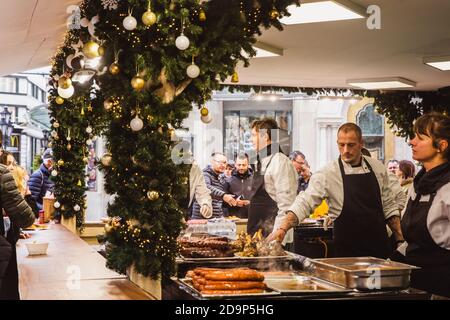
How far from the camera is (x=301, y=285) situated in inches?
103

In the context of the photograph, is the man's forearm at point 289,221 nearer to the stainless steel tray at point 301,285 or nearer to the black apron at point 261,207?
the stainless steel tray at point 301,285

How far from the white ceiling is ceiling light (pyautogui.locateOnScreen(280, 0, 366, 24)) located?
113mm

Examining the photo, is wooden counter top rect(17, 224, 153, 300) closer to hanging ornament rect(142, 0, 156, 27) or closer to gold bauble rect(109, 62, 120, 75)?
gold bauble rect(109, 62, 120, 75)

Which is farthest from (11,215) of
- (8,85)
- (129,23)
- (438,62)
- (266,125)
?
(8,85)

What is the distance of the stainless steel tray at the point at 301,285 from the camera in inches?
96.3

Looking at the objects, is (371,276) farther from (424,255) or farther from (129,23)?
(129,23)

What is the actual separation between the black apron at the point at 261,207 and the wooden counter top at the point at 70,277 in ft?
→ 4.71

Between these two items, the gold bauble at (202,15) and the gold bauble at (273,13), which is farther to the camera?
the gold bauble at (273,13)

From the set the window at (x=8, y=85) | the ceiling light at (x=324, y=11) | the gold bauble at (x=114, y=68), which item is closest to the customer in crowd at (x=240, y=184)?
the ceiling light at (x=324, y=11)

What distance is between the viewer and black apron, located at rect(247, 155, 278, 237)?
484 centimetres

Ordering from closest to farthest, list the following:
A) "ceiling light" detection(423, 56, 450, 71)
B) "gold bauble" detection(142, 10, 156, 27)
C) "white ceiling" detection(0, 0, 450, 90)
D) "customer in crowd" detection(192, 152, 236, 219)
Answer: "gold bauble" detection(142, 10, 156, 27), "white ceiling" detection(0, 0, 450, 90), "ceiling light" detection(423, 56, 450, 71), "customer in crowd" detection(192, 152, 236, 219)

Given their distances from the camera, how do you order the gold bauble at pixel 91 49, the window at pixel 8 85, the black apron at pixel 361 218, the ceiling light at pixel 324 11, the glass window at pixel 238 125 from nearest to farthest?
the gold bauble at pixel 91 49, the black apron at pixel 361 218, the ceiling light at pixel 324 11, the window at pixel 8 85, the glass window at pixel 238 125

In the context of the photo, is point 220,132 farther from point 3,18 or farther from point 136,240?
point 136,240

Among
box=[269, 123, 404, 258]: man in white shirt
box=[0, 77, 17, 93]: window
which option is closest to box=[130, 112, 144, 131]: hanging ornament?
box=[269, 123, 404, 258]: man in white shirt
